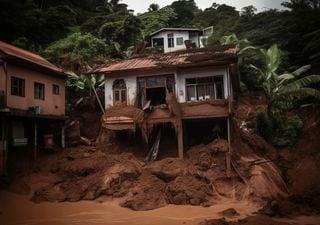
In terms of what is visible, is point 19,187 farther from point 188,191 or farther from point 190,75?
point 190,75

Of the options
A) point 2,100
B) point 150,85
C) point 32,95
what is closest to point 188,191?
point 150,85

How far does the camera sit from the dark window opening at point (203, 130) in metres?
22.6

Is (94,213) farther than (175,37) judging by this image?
No

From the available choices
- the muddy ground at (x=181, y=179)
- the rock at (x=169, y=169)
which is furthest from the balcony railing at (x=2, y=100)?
the rock at (x=169, y=169)

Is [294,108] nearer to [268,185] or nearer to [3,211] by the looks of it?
[268,185]

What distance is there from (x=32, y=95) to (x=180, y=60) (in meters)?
9.65

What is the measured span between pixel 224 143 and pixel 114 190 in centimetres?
679

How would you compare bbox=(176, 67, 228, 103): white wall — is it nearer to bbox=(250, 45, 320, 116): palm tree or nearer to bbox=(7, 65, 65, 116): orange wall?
bbox=(250, 45, 320, 116): palm tree

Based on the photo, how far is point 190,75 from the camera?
72.6 feet

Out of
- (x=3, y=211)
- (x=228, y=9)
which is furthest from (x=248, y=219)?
(x=228, y=9)

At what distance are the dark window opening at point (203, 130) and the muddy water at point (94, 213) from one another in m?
6.20

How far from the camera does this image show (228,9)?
6097 centimetres

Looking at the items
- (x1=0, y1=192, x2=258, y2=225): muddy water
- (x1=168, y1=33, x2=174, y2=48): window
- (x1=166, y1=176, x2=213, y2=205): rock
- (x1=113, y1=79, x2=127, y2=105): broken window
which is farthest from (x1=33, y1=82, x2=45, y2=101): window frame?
(x1=168, y1=33, x2=174, y2=48): window

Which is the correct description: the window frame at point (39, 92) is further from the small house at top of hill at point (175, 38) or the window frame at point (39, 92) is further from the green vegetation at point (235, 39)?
the small house at top of hill at point (175, 38)
